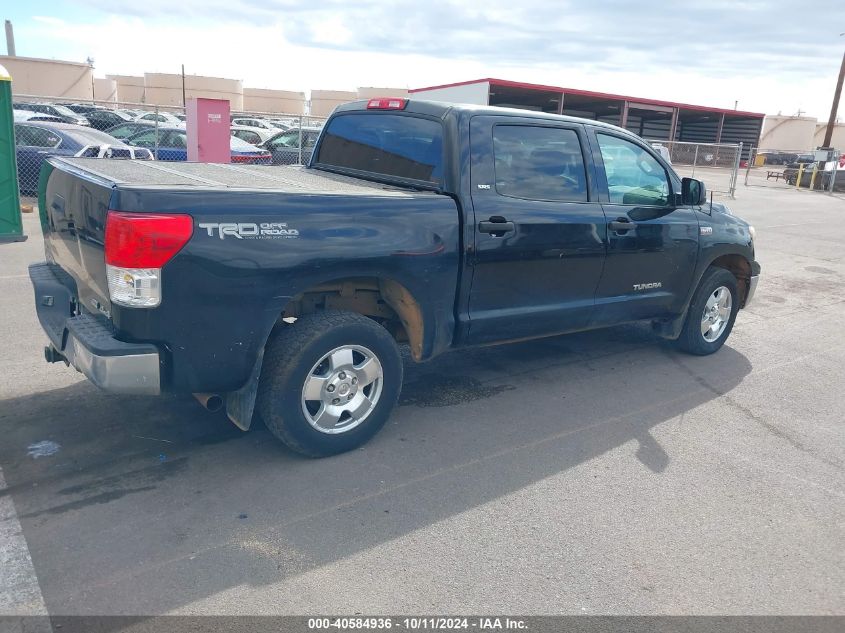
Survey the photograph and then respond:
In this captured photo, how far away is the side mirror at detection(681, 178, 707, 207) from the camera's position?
18.7ft

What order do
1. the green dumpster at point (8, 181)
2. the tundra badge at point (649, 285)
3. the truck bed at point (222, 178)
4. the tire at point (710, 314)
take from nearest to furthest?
the truck bed at point (222, 178) < the tundra badge at point (649, 285) < the tire at point (710, 314) < the green dumpster at point (8, 181)

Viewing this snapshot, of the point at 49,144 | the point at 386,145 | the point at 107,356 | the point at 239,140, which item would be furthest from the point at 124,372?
the point at 239,140

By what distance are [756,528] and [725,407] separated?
1.77 m

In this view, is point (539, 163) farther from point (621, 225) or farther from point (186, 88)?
point (186, 88)

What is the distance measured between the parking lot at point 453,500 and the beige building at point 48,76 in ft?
194

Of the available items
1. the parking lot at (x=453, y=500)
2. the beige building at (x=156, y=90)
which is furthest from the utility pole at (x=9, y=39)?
the parking lot at (x=453, y=500)

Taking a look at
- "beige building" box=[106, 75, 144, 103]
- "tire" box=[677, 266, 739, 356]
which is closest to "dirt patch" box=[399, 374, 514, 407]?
"tire" box=[677, 266, 739, 356]

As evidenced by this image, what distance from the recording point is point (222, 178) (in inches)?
165

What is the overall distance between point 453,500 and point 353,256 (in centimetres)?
139

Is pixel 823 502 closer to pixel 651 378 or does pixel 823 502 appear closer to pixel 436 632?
pixel 651 378

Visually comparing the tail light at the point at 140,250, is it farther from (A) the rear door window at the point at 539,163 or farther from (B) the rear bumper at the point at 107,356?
(A) the rear door window at the point at 539,163

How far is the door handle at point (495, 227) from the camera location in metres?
4.47

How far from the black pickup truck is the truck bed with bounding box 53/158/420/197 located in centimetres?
3

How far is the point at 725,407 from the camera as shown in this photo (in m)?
5.36
